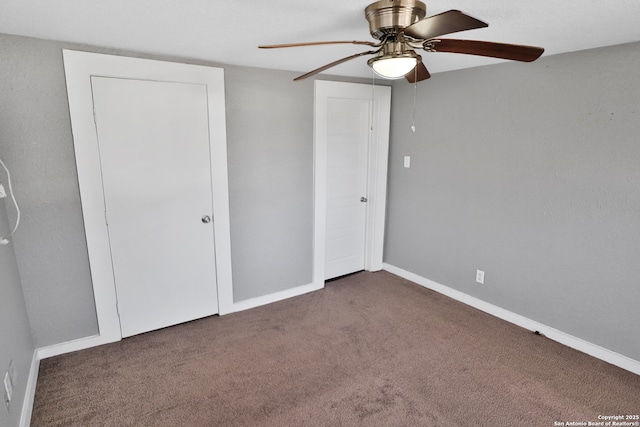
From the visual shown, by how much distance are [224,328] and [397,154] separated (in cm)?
251

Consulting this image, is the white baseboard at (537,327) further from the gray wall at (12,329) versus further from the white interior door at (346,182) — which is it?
the gray wall at (12,329)

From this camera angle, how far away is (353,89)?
11.7 feet

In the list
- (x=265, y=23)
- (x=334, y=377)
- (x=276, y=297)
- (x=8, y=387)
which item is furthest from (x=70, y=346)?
(x=265, y=23)

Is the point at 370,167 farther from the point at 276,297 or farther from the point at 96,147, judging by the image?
the point at 96,147

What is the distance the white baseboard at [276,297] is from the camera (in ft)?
10.8

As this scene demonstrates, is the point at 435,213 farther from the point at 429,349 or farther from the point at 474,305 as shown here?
the point at 429,349

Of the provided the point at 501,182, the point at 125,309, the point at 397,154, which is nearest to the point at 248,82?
the point at 397,154

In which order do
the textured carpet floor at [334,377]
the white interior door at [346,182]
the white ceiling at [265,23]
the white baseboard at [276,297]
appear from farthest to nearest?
1. the white interior door at [346,182]
2. the white baseboard at [276,297]
3. the textured carpet floor at [334,377]
4. the white ceiling at [265,23]

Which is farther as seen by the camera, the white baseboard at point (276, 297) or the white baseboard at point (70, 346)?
the white baseboard at point (276, 297)

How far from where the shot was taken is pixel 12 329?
A: 78.0 inches

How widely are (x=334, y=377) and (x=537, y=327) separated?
5.79 ft

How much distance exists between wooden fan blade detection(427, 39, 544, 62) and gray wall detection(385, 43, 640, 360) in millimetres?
1373

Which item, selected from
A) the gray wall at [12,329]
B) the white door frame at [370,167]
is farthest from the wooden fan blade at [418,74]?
the gray wall at [12,329]

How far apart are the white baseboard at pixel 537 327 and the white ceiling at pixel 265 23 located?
6.82 feet
